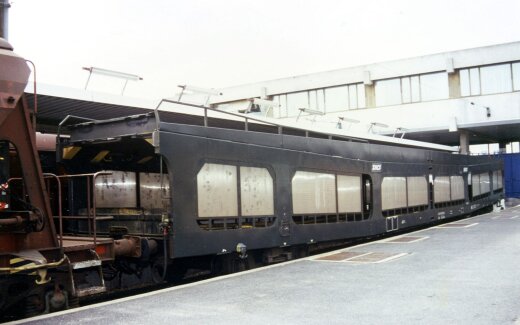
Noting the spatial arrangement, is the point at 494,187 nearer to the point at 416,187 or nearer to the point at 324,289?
the point at 416,187

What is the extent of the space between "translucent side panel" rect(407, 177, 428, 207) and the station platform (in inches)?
237

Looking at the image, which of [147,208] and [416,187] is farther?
[416,187]

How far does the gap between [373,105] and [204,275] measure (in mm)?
32383

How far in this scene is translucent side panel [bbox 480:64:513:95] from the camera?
35.1 metres

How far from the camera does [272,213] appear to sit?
33.6 ft

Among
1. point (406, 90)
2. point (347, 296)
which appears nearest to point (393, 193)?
point (347, 296)

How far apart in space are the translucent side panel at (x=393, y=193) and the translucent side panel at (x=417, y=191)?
1.80ft

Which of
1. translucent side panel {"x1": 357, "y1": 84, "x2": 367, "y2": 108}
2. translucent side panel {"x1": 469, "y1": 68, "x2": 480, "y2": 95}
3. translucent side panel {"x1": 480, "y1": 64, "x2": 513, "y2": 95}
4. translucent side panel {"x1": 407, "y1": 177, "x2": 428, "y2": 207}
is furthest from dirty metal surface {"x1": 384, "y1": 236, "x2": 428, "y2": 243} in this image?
translucent side panel {"x1": 357, "y1": 84, "x2": 367, "y2": 108}

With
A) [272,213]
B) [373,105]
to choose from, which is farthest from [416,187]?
[373,105]

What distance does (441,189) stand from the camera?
18.8 metres

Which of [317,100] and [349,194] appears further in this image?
[317,100]

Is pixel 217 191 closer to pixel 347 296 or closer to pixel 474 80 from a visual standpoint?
pixel 347 296

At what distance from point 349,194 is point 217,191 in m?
4.81

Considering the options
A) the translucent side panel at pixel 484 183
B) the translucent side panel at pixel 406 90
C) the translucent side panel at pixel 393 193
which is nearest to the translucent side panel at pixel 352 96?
the translucent side panel at pixel 406 90
